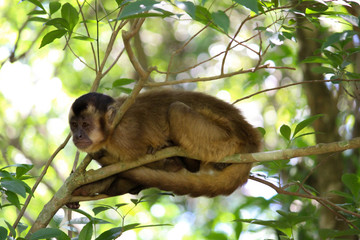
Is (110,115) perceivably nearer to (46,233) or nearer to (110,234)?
(110,234)

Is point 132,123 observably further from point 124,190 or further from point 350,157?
point 350,157

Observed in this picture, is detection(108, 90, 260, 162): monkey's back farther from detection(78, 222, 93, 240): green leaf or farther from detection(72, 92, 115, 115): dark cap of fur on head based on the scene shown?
detection(78, 222, 93, 240): green leaf

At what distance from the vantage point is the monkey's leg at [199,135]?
15.9 ft

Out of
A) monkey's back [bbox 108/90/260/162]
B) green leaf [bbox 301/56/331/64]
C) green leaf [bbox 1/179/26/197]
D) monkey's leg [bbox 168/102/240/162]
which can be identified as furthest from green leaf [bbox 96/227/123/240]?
green leaf [bbox 301/56/331/64]

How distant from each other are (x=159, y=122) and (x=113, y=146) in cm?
62

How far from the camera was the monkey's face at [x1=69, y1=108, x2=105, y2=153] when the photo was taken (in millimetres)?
4750

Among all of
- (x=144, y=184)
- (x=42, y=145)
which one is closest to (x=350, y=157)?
(x=144, y=184)

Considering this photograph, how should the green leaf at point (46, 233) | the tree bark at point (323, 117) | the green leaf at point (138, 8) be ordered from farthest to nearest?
1. the tree bark at point (323, 117)
2. the green leaf at point (46, 233)
3. the green leaf at point (138, 8)

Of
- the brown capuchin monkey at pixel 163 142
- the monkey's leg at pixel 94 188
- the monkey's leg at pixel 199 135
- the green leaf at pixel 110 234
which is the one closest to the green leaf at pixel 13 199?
the green leaf at pixel 110 234

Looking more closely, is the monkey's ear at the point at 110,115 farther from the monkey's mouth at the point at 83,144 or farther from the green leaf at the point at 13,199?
the green leaf at the point at 13,199

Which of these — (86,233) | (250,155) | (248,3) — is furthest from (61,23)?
(250,155)

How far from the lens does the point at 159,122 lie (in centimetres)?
501

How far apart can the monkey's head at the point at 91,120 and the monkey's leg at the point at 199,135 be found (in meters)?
0.76

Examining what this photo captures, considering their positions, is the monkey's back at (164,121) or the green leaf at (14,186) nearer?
the green leaf at (14,186)
